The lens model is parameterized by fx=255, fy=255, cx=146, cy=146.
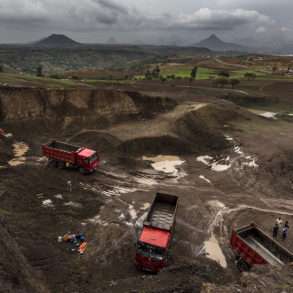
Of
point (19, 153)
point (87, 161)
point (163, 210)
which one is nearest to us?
point (163, 210)

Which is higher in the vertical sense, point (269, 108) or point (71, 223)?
point (269, 108)

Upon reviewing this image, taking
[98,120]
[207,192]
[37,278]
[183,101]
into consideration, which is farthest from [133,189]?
[183,101]

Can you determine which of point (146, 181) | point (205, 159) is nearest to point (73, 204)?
point (146, 181)

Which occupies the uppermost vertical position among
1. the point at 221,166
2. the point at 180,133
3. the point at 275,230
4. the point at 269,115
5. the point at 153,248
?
the point at 269,115

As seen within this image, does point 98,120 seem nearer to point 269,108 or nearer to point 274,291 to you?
point 274,291

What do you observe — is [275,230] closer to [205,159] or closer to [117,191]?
[117,191]
